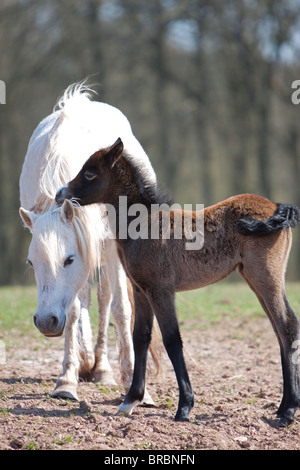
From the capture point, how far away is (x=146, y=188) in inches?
173

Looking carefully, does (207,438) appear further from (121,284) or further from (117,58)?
(117,58)

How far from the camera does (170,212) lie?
439 cm

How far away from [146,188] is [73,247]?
2.30 feet

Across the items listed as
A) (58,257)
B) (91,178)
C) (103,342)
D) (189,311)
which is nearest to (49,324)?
(58,257)

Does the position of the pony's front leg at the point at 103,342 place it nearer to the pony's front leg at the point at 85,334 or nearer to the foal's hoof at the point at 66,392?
the pony's front leg at the point at 85,334

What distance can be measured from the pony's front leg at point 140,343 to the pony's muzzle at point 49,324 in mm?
716

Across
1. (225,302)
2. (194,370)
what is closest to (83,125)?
(194,370)

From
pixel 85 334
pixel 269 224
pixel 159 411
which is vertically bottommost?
pixel 159 411

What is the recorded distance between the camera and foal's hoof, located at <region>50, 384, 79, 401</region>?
15.8 feet

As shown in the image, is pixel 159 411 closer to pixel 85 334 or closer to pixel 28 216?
pixel 85 334

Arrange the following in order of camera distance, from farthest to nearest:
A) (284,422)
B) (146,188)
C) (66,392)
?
(66,392), (146,188), (284,422)

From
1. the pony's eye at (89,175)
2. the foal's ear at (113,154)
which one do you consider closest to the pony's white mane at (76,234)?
the pony's eye at (89,175)

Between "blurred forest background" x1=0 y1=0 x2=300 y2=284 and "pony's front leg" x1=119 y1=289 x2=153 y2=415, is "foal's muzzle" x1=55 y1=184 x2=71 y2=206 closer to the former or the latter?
"pony's front leg" x1=119 y1=289 x2=153 y2=415

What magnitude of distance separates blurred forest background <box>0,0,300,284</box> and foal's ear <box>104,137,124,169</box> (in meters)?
14.6
